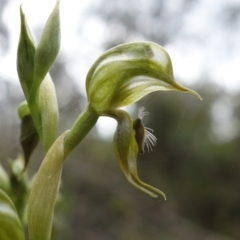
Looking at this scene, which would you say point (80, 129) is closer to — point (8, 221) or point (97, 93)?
point (97, 93)

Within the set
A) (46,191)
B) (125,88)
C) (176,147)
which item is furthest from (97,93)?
(176,147)

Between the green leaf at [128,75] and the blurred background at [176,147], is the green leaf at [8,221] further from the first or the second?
the blurred background at [176,147]

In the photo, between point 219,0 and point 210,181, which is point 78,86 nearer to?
point 210,181

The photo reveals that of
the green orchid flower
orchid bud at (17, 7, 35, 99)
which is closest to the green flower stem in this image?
the green orchid flower

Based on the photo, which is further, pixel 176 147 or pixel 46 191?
pixel 176 147

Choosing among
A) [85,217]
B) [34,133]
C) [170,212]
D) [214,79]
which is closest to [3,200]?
[34,133]
